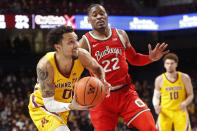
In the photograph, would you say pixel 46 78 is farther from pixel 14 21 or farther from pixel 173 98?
pixel 14 21

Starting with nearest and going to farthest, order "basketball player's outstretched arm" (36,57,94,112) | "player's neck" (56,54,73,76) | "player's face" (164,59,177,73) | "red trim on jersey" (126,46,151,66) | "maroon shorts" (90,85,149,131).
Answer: "basketball player's outstretched arm" (36,57,94,112) < "player's neck" (56,54,73,76) < "maroon shorts" (90,85,149,131) < "red trim on jersey" (126,46,151,66) < "player's face" (164,59,177,73)

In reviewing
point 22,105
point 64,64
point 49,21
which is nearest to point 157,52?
point 64,64

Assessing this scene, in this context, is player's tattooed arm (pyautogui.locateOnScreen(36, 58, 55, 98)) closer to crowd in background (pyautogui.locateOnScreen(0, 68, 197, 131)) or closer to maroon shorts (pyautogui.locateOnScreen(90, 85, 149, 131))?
maroon shorts (pyautogui.locateOnScreen(90, 85, 149, 131))

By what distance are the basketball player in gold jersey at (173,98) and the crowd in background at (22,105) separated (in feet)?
11.4

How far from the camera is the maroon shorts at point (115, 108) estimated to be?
356 centimetres

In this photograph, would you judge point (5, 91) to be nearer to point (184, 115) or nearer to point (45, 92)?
point (184, 115)

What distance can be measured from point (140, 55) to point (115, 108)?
2.62 feet

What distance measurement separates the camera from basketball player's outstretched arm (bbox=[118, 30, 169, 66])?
3787 mm

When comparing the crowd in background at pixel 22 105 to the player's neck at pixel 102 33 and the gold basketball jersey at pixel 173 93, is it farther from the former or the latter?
the player's neck at pixel 102 33

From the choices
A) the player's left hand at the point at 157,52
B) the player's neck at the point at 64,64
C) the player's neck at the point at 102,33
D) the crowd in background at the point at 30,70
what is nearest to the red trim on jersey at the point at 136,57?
the player's left hand at the point at 157,52

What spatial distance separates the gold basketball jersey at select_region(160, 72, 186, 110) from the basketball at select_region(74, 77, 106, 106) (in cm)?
247

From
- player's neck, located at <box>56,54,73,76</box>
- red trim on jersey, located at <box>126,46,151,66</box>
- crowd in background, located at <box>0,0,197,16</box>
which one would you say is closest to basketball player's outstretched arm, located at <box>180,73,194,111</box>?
red trim on jersey, located at <box>126,46,151,66</box>

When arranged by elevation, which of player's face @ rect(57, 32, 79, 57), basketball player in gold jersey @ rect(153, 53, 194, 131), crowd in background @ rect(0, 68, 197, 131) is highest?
player's face @ rect(57, 32, 79, 57)

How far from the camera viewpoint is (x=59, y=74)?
3.14 m
